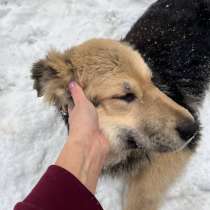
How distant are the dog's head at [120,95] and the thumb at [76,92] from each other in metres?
0.06

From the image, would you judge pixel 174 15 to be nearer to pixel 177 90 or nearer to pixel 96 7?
pixel 177 90

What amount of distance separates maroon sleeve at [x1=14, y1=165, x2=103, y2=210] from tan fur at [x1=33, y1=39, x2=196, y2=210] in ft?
2.93

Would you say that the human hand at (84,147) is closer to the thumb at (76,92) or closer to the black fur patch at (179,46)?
the thumb at (76,92)

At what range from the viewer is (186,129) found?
7.65ft

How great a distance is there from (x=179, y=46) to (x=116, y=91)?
988mm

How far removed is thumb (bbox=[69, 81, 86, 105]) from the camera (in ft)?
7.45

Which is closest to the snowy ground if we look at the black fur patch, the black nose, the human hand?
the black fur patch

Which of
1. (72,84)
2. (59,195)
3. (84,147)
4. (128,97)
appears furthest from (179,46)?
(59,195)

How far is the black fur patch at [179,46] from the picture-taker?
2.94 m

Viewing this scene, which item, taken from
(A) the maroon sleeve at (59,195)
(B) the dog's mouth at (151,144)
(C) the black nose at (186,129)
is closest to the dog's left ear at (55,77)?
(B) the dog's mouth at (151,144)

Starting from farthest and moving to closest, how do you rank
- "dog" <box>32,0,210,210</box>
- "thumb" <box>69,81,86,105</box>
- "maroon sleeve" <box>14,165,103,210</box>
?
"dog" <box>32,0,210,210</box>, "thumb" <box>69,81,86,105</box>, "maroon sleeve" <box>14,165,103,210</box>

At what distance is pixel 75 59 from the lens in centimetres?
253

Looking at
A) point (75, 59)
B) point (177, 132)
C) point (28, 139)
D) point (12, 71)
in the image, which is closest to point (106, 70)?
point (75, 59)

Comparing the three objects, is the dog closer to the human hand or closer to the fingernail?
the fingernail
